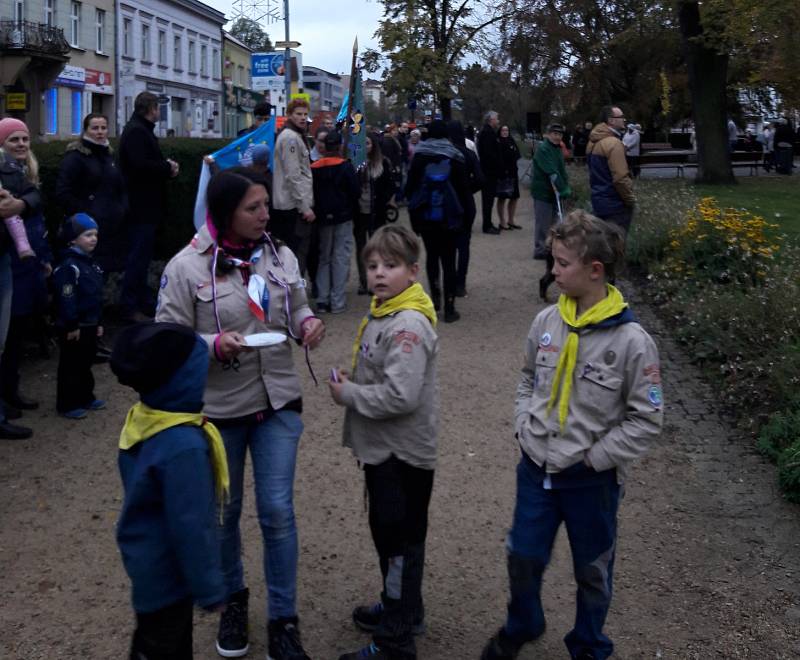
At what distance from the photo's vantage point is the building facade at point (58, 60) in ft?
129

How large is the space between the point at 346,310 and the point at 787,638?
24.0ft

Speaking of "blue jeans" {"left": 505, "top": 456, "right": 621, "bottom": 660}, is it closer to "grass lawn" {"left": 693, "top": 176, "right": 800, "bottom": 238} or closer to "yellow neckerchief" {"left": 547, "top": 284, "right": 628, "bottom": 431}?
"yellow neckerchief" {"left": 547, "top": 284, "right": 628, "bottom": 431}

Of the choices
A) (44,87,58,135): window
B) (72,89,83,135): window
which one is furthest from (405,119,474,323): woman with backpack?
(72,89,83,135): window

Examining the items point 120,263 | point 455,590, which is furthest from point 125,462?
point 120,263

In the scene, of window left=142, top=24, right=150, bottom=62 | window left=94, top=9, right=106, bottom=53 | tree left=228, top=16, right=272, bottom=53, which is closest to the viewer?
window left=94, top=9, right=106, bottom=53

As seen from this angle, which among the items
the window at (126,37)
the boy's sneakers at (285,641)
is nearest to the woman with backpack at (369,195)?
the boy's sneakers at (285,641)

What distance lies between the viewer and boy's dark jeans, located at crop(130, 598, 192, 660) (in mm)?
3346

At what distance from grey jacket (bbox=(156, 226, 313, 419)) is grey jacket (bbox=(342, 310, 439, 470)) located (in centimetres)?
28

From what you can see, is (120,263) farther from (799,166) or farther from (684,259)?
(799,166)

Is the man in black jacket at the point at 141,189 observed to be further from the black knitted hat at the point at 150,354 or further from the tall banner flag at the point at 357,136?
the black knitted hat at the point at 150,354

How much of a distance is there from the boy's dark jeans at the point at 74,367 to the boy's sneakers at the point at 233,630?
3495 millimetres

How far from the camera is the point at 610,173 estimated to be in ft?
35.3

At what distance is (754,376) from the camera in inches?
299

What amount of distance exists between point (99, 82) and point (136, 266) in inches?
1689
